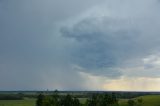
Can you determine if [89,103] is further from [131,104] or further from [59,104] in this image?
[131,104]

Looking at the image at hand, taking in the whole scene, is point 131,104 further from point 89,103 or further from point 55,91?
point 55,91

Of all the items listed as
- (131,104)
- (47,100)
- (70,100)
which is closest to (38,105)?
(47,100)

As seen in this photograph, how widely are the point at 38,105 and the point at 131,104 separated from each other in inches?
2736

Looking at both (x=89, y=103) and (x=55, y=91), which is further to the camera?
(x=89, y=103)

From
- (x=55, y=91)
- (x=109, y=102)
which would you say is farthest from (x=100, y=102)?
(x=55, y=91)

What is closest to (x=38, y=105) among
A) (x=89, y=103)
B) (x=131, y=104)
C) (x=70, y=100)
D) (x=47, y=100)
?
(x=47, y=100)

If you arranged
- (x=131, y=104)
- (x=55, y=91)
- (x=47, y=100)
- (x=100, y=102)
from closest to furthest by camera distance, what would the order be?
(x=47, y=100) < (x=55, y=91) < (x=100, y=102) < (x=131, y=104)

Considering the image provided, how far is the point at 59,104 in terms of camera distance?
161m

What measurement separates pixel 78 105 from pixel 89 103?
10.5 meters

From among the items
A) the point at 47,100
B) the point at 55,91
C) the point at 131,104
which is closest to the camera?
the point at 47,100

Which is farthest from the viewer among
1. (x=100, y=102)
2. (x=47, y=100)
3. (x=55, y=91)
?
(x=100, y=102)

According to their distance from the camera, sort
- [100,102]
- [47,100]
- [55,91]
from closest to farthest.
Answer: [47,100] → [55,91] → [100,102]

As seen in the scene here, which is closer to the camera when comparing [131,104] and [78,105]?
[78,105]

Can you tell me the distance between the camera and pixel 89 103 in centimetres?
17125
